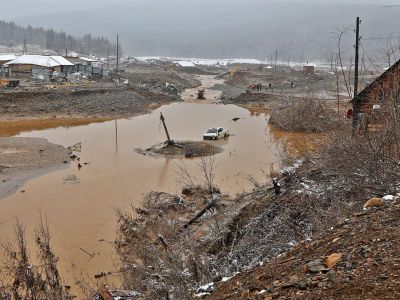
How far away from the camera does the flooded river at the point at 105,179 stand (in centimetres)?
1608

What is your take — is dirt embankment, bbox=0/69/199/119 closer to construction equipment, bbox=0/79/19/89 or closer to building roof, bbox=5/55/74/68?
construction equipment, bbox=0/79/19/89

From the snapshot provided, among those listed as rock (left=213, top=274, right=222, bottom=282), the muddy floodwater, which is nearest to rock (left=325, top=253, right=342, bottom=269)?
rock (left=213, top=274, right=222, bottom=282)

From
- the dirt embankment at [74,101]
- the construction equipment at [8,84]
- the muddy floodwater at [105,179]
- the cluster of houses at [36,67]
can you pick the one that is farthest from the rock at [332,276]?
the cluster of houses at [36,67]

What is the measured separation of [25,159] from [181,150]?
10.0 meters

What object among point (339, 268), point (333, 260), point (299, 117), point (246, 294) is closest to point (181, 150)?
point (299, 117)

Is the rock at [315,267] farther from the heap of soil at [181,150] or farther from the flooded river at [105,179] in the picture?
the heap of soil at [181,150]

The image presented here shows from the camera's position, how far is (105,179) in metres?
24.7

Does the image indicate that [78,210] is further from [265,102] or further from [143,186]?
[265,102]

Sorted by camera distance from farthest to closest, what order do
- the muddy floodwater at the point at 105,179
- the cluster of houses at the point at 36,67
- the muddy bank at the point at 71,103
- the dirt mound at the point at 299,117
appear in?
the cluster of houses at the point at 36,67, the muddy bank at the point at 71,103, the dirt mound at the point at 299,117, the muddy floodwater at the point at 105,179

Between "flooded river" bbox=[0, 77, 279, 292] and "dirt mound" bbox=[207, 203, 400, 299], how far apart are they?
8031 millimetres

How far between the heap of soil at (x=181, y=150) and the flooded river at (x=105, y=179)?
1.01 meters

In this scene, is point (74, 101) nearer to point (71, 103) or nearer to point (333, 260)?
point (71, 103)

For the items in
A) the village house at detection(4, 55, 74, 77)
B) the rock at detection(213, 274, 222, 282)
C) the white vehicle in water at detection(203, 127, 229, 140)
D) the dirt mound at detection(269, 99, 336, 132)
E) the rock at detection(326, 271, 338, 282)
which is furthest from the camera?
the village house at detection(4, 55, 74, 77)

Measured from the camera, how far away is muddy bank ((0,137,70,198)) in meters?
24.1
